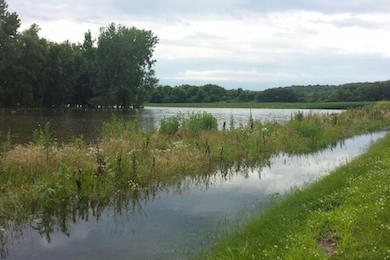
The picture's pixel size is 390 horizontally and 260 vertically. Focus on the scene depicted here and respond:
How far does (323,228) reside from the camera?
7926 millimetres

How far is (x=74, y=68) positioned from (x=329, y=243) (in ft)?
266

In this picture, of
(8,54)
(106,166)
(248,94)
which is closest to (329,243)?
(106,166)

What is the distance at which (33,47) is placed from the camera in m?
66.8

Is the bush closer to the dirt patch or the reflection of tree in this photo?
the reflection of tree

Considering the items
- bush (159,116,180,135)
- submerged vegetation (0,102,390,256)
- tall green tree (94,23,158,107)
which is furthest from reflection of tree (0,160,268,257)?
tall green tree (94,23,158,107)

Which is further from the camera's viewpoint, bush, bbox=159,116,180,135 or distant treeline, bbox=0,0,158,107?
distant treeline, bbox=0,0,158,107

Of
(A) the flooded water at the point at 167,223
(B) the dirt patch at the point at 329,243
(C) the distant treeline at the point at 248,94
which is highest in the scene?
(C) the distant treeline at the point at 248,94

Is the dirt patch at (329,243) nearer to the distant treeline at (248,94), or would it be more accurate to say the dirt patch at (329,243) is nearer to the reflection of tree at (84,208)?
the reflection of tree at (84,208)

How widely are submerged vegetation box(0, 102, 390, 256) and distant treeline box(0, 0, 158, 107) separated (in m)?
52.4

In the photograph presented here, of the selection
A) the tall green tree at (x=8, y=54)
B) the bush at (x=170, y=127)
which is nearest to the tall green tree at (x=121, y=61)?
the tall green tree at (x=8, y=54)

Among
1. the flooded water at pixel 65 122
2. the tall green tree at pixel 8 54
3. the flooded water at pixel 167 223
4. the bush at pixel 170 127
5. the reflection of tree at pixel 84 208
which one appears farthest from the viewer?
the tall green tree at pixel 8 54

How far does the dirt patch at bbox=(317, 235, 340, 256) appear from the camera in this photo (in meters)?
6.83

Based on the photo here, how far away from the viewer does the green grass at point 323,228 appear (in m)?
6.75

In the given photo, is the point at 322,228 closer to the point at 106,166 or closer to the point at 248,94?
the point at 106,166
